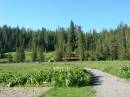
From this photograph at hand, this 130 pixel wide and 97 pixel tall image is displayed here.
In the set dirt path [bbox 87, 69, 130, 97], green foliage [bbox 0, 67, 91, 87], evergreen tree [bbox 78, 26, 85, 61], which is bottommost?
dirt path [bbox 87, 69, 130, 97]

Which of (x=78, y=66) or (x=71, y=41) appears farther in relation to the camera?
(x=71, y=41)

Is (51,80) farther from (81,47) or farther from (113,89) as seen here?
(81,47)

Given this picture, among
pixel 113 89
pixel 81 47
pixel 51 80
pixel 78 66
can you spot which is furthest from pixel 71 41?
pixel 113 89

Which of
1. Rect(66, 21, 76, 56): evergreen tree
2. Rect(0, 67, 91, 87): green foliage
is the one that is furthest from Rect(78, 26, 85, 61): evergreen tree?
Rect(0, 67, 91, 87): green foliage

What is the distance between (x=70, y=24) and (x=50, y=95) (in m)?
173

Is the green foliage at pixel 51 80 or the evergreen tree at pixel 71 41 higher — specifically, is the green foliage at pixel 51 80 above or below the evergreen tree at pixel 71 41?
below

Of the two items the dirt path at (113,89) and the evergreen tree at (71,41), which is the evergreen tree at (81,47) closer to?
the evergreen tree at (71,41)

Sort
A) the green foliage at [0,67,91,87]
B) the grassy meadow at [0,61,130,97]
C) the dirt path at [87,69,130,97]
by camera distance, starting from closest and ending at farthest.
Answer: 1. the dirt path at [87,69,130,97]
2. the grassy meadow at [0,61,130,97]
3. the green foliage at [0,67,91,87]

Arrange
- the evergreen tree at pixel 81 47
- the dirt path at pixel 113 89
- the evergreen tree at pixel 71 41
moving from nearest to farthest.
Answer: the dirt path at pixel 113 89
the evergreen tree at pixel 81 47
the evergreen tree at pixel 71 41

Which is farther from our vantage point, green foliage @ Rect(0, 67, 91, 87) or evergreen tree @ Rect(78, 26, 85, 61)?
evergreen tree @ Rect(78, 26, 85, 61)

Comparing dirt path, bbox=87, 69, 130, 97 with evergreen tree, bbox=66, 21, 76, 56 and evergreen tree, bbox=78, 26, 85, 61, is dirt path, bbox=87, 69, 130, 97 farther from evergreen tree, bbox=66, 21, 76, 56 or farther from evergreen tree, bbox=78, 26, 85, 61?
evergreen tree, bbox=66, 21, 76, 56

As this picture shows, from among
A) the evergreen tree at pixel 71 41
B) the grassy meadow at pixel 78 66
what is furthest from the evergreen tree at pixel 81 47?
the grassy meadow at pixel 78 66

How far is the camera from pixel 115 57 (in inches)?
5669

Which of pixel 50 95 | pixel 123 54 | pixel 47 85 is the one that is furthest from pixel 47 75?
pixel 123 54
